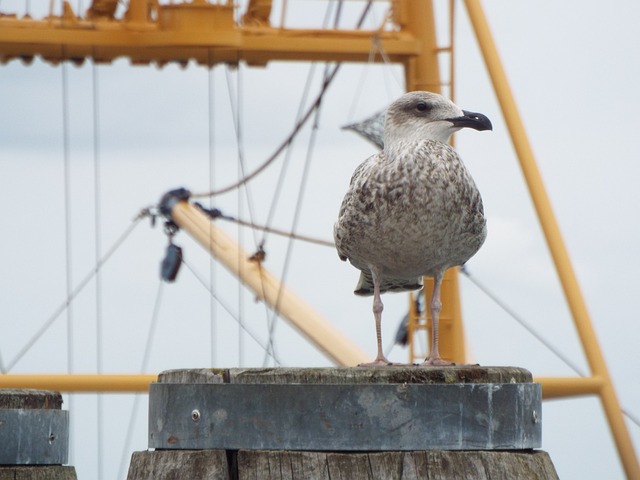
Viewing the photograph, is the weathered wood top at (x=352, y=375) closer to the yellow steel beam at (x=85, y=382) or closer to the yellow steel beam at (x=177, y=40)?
the yellow steel beam at (x=85, y=382)

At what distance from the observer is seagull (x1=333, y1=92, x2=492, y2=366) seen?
567 centimetres

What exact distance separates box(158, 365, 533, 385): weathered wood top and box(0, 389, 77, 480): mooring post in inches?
61.6

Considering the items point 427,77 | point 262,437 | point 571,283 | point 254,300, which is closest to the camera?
point 262,437

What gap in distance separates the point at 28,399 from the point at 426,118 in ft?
6.50

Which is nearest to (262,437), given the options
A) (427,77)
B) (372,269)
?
(372,269)

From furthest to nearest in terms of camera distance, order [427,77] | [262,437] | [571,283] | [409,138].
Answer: [427,77] < [571,283] < [409,138] < [262,437]

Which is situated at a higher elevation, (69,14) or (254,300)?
→ (69,14)

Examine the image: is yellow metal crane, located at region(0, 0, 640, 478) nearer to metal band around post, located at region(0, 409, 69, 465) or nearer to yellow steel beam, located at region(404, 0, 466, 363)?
yellow steel beam, located at region(404, 0, 466, 363)

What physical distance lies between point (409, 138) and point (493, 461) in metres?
2.00

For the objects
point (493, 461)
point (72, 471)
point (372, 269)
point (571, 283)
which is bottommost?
point (493, 461)

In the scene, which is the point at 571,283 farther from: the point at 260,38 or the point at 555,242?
the point at 260,38

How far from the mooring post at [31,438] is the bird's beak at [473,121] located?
200cm

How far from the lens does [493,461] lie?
427 cm

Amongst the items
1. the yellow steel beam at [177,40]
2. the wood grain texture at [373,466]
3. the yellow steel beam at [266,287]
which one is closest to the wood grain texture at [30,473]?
the wood grain texture at [373,466]
